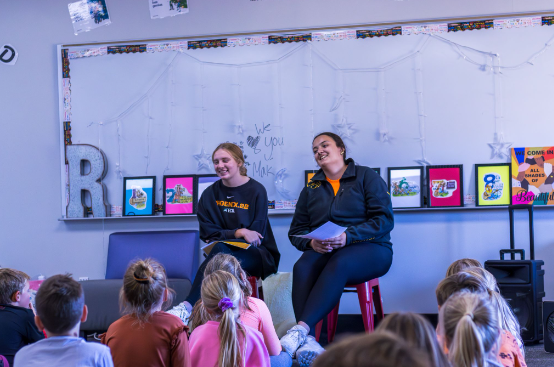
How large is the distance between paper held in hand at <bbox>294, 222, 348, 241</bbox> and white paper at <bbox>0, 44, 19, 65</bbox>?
255 centimetres

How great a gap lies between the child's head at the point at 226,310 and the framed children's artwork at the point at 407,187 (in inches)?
70.6

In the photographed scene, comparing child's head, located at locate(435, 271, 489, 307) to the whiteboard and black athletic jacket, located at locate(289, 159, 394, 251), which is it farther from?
the whiteboard

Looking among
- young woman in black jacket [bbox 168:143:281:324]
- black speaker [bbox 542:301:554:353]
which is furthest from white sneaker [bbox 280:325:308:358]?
black speaker [bbox 542:301:554:353]

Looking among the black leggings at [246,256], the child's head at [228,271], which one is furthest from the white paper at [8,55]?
the child's head at [228,271]

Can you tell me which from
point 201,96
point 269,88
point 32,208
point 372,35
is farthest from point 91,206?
point 372,35

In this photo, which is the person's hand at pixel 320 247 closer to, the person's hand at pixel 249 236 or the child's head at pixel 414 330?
the person's hand at pixel 249 236

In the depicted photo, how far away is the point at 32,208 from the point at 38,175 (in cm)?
23

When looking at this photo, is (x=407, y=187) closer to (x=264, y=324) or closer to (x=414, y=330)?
(x=264, y=324)

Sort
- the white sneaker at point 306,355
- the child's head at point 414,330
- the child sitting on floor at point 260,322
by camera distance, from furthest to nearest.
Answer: the white sneaker at point 306,355
the child sitting on floor at point 260,322
the child's head at point 414,330

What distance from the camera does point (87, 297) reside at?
9.61ft

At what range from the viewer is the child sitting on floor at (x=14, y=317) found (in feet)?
5.87

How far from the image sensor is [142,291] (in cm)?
152

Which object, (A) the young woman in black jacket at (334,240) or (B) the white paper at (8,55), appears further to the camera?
(B) the white paper at (8,55)

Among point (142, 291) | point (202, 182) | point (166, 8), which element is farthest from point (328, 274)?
point (166, 8)
